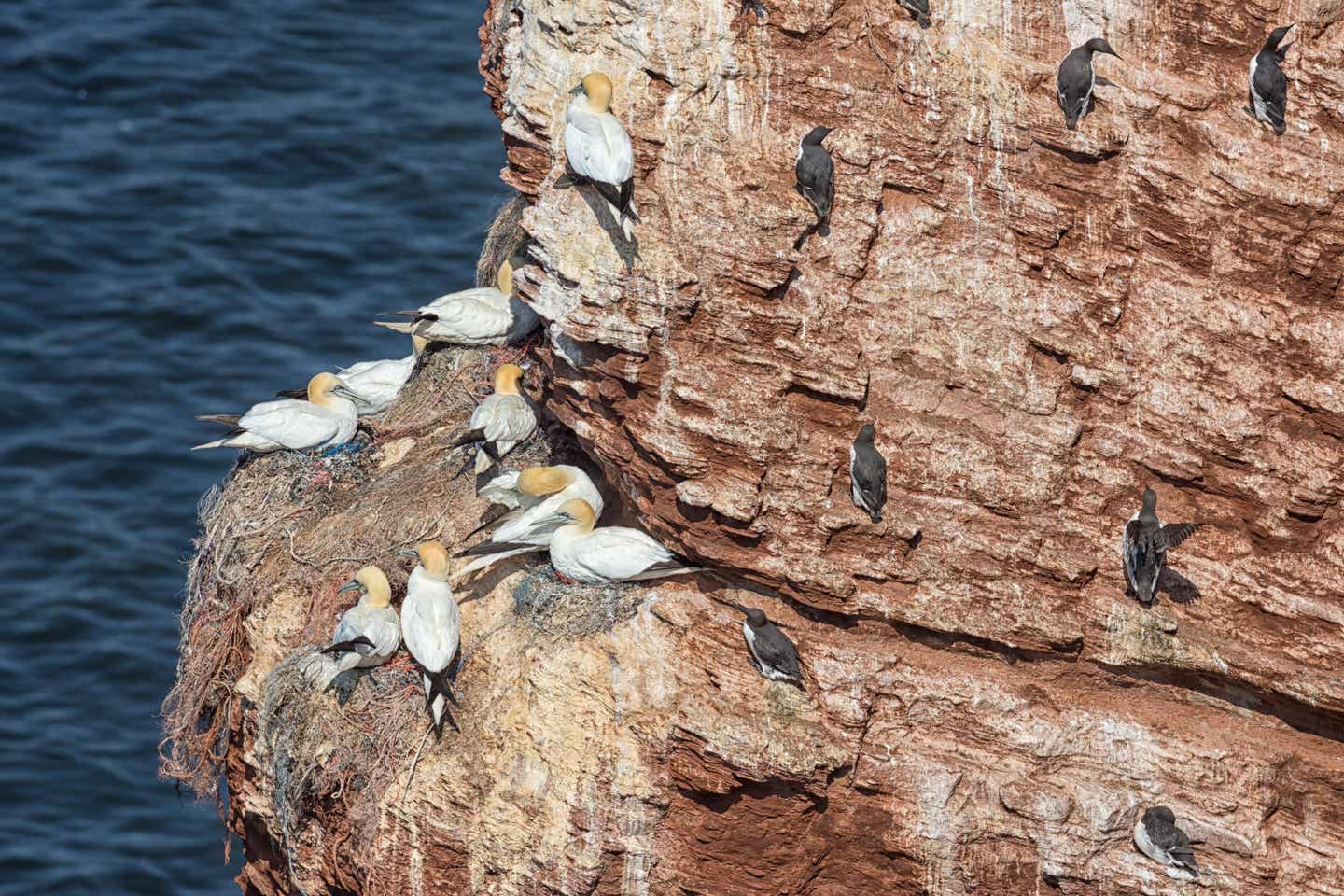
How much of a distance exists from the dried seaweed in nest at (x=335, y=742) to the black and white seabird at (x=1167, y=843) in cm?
405

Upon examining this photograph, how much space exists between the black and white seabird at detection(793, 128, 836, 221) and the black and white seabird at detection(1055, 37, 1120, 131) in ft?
3.90

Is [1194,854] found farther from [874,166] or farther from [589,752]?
[874,166]

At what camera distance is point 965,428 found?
29.8ft

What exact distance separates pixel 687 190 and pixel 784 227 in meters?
0.57

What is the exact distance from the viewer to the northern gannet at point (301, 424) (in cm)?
1232

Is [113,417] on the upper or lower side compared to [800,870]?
lower

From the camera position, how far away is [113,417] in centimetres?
2111

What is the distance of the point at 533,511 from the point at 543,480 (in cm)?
21

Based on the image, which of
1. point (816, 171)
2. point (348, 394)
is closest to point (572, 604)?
point (816, 171)

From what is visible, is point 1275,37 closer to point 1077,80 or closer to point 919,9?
point 1077,80

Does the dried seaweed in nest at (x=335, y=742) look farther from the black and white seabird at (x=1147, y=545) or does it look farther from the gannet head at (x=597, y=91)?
the black and white seabird at (x=1147, y=545)

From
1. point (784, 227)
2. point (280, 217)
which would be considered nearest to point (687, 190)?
point (784, 227)

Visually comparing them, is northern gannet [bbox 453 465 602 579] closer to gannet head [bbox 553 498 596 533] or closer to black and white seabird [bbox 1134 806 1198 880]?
gannet head [bbox 553 498 596 533]

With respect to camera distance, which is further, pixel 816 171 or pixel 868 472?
pixel 868 472
